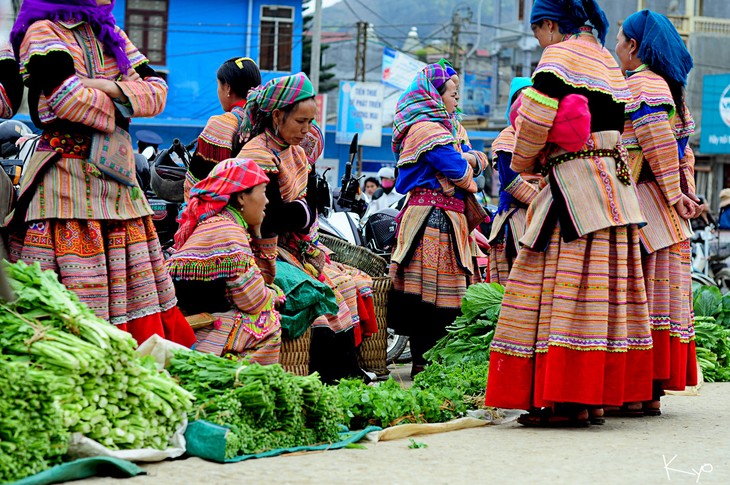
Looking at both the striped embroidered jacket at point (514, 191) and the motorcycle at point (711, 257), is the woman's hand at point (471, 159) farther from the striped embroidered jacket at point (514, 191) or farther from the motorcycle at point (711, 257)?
the motorcycle at point (711, 257)

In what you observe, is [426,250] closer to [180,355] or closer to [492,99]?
[180,355]

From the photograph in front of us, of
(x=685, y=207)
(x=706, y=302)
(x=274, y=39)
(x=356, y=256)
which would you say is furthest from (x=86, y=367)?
(x=274, y=39)

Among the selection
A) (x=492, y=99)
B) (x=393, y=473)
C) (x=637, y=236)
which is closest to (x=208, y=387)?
(x=393, y=473)

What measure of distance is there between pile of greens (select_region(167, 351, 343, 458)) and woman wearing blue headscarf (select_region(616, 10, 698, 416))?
2283 millimetres

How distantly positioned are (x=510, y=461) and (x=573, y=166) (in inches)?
68.1

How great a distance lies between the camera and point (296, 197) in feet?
22.6

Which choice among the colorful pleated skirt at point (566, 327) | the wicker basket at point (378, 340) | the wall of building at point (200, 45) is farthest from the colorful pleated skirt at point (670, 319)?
the wall of building at point (200, 45)

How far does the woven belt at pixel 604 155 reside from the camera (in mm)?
5887

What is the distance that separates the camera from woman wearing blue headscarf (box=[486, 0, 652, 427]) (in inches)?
226

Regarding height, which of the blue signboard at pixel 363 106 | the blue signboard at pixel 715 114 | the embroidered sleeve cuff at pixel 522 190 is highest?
the blue signboard at pixel 715 114

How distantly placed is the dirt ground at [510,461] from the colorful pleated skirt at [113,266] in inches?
46.2

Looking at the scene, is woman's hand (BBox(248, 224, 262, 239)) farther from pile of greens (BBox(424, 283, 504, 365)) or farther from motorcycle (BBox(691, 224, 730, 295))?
motorcycle (BBox(691, 224, 730, 295))

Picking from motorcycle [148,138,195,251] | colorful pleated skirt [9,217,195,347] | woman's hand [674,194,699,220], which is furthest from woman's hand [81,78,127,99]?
woman's hand [674,194,699,220]

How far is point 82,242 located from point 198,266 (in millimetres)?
766
